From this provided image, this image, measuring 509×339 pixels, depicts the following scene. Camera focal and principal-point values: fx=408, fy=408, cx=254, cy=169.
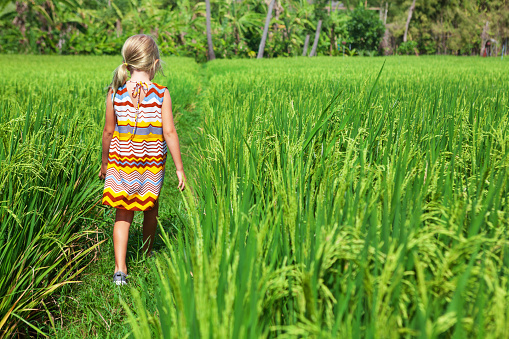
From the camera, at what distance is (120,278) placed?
5.90 ft

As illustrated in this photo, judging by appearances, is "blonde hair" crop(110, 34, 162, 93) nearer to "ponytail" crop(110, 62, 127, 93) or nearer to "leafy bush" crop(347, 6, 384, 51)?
"ponytail" crop(110, 62, 127, 93)

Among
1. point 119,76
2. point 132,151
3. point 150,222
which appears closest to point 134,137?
point 132,151

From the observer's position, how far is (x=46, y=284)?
1.63 m

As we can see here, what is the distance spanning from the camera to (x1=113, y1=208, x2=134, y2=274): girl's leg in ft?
6.08

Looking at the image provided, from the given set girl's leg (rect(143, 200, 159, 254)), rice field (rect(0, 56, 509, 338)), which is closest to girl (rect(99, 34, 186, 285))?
girl's leg (rect(143, 200, 159, 254))

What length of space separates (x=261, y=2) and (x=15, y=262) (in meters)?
24.3

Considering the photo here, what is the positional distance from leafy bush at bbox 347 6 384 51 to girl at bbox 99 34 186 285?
25.2 meters

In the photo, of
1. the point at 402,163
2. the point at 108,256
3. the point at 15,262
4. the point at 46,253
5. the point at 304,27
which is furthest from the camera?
the point at 304,27

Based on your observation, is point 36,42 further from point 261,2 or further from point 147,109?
point 147,109

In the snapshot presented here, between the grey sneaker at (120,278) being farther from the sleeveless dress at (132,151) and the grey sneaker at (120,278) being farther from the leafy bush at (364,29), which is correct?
the leafy bush at (364,29)

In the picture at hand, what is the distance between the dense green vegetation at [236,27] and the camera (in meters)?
20.0

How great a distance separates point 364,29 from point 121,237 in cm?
2588

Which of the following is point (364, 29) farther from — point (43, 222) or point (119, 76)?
point (43, 222)

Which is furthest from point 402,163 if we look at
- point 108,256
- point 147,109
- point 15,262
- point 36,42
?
point 36,42
